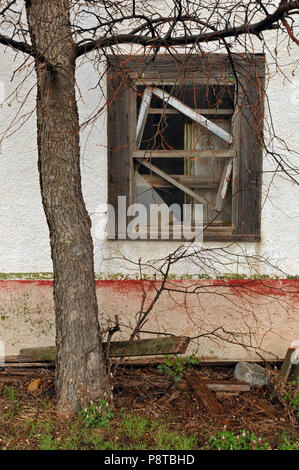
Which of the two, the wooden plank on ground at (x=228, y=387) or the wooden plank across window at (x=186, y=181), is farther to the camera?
the wooden plank across window at (x=186, y=181)

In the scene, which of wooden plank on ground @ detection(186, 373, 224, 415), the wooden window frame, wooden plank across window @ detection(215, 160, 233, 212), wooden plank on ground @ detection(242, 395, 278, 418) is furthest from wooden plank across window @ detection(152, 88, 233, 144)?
wooden plank on ground @ detection(242, 395, 278, 418)

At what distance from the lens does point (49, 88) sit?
353 centimetres

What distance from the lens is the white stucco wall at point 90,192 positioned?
182 inches

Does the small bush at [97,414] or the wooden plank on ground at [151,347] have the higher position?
the wooden plank on ground at [151,347]

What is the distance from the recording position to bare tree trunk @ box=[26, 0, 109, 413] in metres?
3.55

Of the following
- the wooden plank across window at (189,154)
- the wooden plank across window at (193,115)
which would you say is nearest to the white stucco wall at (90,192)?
the wooden plank across window at (189,154)

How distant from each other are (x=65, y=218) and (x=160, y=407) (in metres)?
1.67

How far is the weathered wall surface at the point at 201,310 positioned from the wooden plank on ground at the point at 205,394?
1.72 ft

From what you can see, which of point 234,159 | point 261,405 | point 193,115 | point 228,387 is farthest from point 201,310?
point 193,115

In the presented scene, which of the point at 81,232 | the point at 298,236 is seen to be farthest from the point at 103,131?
the point at 298,236

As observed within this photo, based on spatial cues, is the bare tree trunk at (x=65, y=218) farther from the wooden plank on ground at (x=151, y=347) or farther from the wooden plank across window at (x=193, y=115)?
the wooden plank across window at (x=193, y=115)
